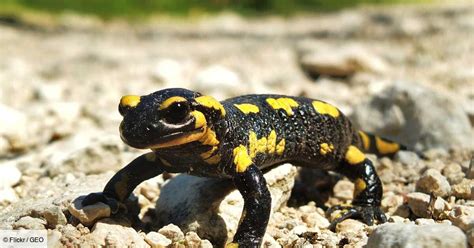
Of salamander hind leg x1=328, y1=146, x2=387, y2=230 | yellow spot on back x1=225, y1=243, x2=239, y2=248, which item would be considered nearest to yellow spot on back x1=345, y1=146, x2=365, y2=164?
salamander hind leg x1=328, y1=146, x2=387, y2=230

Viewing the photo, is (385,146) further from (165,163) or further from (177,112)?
(177,112)

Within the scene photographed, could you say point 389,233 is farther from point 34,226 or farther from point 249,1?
point 249,1

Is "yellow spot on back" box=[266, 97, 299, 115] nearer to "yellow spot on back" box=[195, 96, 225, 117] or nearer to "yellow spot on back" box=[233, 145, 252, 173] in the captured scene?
"yellow spot on back" box=[233, 145, 252, 173]

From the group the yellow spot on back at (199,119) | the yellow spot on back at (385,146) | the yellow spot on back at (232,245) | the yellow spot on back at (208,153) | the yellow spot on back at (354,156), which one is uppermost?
the yellow spot on back at (199,119)

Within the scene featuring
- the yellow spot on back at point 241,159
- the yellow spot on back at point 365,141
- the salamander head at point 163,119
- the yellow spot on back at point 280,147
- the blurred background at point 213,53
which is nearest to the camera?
the salamander head at point 163,119

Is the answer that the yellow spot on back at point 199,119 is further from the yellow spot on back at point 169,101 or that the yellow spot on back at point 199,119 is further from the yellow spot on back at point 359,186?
the yellow spot on back at point 359,186

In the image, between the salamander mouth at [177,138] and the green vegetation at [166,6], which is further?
the green vegetation at [166,6]

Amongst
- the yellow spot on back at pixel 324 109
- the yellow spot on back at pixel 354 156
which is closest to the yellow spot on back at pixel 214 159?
the yellow spot on back at pixel 324 109

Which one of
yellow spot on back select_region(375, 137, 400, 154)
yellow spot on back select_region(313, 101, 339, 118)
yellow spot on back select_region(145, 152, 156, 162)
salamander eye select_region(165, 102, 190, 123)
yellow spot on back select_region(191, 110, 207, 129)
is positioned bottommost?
yellow spot on back select_region(375, 137, 400, 154)
